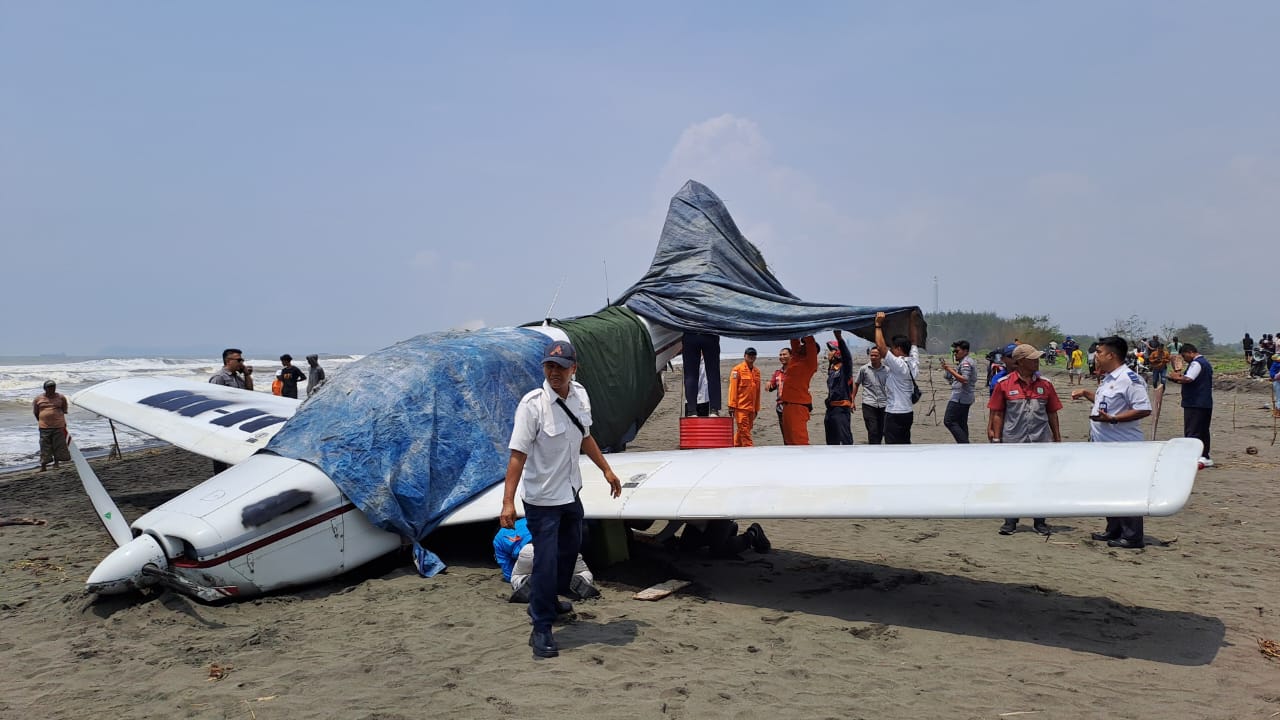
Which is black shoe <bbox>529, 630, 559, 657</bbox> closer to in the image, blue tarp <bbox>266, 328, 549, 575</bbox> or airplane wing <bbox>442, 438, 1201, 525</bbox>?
airplane wing <bbox>442, 438, 1201, 525</bbox>

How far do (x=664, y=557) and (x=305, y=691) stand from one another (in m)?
3.55

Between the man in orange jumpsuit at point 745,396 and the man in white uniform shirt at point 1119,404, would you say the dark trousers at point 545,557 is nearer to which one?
the man in white uniform shirt at point 1119,404

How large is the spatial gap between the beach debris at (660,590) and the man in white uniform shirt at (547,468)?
118 cm

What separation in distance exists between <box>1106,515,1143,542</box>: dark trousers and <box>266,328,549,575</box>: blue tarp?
566 centimetres

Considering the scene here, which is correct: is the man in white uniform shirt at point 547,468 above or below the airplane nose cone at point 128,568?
above

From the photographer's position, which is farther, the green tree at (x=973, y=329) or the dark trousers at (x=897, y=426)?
the green tree at (x=973, y=329)

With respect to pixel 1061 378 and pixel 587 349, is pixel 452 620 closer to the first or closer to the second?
pixel 587 349

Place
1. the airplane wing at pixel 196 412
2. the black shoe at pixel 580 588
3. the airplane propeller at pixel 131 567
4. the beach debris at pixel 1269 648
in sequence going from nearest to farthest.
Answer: the beach debris at pixel 1269 648 < the airplane propeller at pixel 131 567 < the black shoe at pixel 580 588 < the airplane wing at pixel 196 412

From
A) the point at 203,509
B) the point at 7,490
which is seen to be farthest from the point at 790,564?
the point at 7,490

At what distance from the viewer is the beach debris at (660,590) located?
594 cm

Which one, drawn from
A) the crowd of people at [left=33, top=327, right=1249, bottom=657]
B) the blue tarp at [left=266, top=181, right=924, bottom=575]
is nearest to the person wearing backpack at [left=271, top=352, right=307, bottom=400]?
the crowd of people at [left=33, top=327, right=1249, bottom=657]

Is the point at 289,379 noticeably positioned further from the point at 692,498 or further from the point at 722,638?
the point at 722,638

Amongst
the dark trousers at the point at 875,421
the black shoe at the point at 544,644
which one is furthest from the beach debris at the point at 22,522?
the dark trousers at the point at 875,421

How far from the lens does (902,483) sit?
550cm
